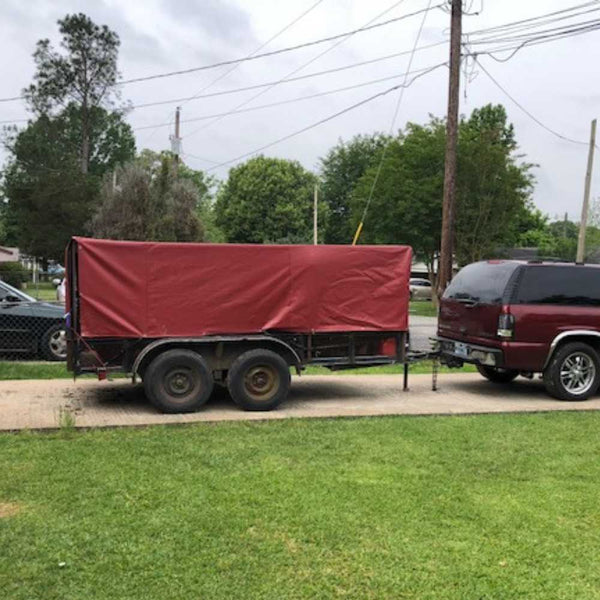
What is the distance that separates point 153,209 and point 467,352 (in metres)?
24.1

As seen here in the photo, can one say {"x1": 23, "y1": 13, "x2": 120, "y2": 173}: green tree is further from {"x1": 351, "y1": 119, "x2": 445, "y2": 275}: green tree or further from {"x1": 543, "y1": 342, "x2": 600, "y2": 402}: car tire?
{"x1": 543, "y1": 342, "x2": 600, "y2": 402}: car tire

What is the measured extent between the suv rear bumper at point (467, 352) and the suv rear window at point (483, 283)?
24.6 inches

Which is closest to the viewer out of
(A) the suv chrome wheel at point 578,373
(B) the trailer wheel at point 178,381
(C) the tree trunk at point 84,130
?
(B) the trailer wheel at point 178,381

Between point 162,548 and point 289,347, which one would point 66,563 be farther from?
point 289,347

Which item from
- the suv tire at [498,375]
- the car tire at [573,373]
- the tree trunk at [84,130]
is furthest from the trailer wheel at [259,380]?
the tree trunk at [84,130]

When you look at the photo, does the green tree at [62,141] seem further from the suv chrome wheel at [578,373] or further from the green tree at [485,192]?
the suv chrome wheel at [578,373]

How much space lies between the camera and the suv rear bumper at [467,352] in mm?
9117

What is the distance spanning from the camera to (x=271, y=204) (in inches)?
2347

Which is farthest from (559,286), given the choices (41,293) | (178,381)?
(41,293)

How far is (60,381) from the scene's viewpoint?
9992mm

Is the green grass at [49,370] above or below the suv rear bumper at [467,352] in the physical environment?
below

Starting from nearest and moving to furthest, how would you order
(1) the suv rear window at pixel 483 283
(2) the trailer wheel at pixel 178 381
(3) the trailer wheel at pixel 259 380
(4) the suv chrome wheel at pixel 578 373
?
(2) the trailer wheel at pixel 178 381
(3) the trailer wheel at pixel 259 380
(1) the suv rear window at pixel 483 283
(4) the suv chrome wheel at pixel 578 373

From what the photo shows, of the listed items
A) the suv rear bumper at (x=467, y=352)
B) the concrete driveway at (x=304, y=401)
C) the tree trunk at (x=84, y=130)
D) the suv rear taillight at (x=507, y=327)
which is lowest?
the concrete driveway at (x=304, y=401)

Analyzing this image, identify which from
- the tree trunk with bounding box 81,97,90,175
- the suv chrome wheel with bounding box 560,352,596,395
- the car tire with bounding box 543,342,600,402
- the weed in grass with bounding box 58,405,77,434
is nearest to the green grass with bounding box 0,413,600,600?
the weed in grass with bounding box 58,405,77,434
